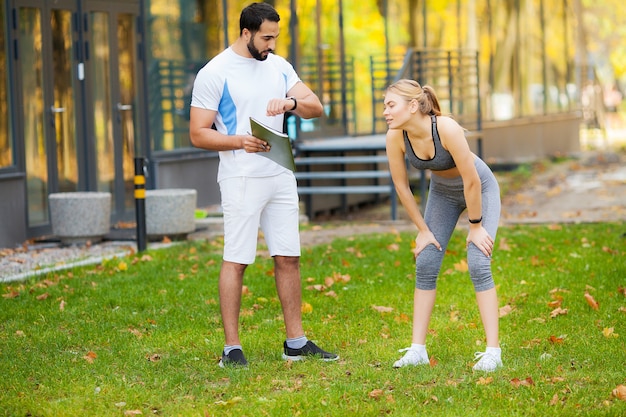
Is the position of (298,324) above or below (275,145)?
below

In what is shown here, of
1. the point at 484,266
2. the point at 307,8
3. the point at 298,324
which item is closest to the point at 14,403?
the point at 298,324

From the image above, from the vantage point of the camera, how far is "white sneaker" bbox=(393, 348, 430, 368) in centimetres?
585

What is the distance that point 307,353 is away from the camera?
20.2 ft

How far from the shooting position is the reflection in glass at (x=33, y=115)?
1206 cm

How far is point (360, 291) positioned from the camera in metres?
8.24

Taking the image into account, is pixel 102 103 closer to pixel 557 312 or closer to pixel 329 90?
pixel 329 90

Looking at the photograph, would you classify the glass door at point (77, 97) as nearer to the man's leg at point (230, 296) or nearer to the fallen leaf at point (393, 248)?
the fallen leaf at point (393, 248)

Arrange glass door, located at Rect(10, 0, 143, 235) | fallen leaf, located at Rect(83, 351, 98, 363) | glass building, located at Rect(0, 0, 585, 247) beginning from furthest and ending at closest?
glass door, located at Rect(10, 0, 143, 235) < glass building, located at Rect(0, 0, 585, 247) < fallen leaf, located at Rect(83, 351, 98, 363)

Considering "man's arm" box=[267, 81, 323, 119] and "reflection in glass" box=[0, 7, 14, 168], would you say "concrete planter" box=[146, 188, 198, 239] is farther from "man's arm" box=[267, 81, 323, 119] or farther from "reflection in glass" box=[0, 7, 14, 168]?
"man's arm" box=[267, 81, 323, 119]

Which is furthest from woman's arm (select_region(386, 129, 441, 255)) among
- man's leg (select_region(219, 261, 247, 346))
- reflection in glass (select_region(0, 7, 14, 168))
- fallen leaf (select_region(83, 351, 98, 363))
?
reflection in glass (select_region(0, 7, 14, 168))

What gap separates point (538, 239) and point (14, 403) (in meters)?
6.59

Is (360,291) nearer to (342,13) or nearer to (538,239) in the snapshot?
(538,239)

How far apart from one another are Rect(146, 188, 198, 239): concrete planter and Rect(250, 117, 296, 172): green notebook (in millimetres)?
5660

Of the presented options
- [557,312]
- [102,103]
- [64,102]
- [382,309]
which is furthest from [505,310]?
[102,103]
